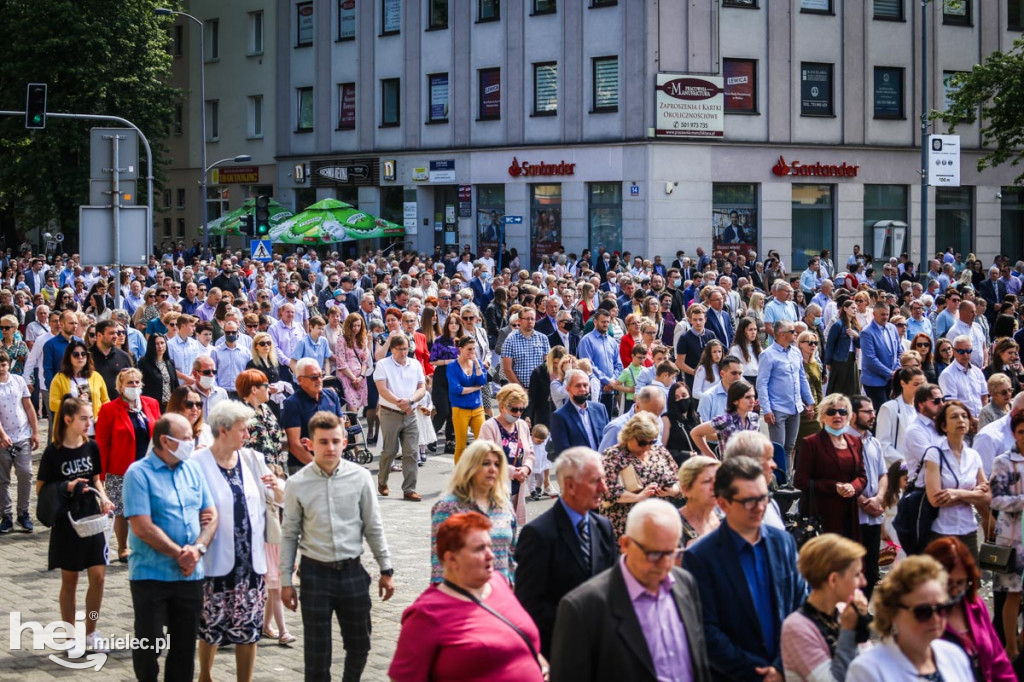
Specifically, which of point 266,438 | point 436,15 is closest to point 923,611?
point 266,438

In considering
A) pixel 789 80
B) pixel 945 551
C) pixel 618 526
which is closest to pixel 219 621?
pixel 618 526

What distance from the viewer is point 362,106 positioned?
53500mm

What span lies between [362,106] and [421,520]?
133 feet

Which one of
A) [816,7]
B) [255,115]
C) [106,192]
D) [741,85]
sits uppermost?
[816,7]

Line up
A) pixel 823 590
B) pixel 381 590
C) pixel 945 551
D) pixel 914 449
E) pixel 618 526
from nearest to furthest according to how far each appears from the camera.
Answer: pixel 823 590 < pixel 945 551 < pixel 381 590 < pixel 618 526 < pixel 914 449

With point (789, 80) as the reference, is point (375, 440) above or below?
below

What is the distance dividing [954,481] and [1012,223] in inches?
1680

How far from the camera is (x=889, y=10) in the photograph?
153 feet

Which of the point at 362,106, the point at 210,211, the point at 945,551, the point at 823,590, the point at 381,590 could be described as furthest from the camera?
the point at 210,211

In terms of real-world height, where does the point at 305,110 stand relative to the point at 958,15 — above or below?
below

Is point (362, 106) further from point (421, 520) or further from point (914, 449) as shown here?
point (914, 449)

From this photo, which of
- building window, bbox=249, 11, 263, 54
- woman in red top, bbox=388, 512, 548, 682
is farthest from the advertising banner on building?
woman in red top, bbox=388, 512, 548, 682

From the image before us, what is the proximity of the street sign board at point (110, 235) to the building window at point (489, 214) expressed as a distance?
95.9 feet

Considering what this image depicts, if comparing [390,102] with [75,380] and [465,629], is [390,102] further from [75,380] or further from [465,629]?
[465,629]
